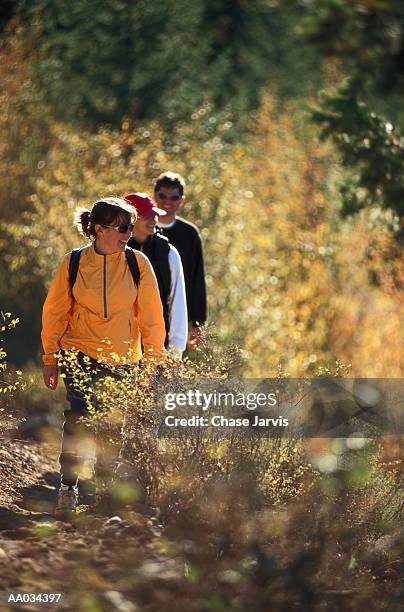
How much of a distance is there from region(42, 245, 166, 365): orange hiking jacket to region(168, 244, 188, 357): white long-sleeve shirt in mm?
719

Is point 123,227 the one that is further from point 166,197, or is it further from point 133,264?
point 166,197

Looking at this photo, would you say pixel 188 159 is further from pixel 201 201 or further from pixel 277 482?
pixel 277 482

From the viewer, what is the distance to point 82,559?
5199mm

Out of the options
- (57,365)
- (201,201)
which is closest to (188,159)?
(201,201)

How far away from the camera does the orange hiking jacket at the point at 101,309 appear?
5.50 meters

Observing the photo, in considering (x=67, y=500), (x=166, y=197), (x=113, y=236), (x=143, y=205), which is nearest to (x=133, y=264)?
(x=113, y=236)

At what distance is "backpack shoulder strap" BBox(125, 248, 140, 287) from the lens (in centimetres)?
553

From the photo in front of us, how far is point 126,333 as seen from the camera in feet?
18.2

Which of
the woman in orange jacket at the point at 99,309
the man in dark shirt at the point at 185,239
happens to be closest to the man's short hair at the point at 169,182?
the man in dark shirt at the point at 185,239

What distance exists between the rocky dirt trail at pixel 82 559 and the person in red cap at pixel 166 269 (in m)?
1.05

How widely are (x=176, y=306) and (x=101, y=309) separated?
3.14ft

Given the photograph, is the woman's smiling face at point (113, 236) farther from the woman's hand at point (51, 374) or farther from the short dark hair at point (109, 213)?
the woman's hand at point (51, 374)

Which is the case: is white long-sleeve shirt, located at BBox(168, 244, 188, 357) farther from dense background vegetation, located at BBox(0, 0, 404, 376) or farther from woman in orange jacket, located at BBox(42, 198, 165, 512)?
dense background vegetation, located at BBox(0, 0, 404, 376)

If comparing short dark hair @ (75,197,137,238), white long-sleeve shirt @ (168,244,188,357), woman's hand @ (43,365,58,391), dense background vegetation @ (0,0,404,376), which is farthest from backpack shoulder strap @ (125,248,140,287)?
dense background vegetation @ (0,0,404,376)
